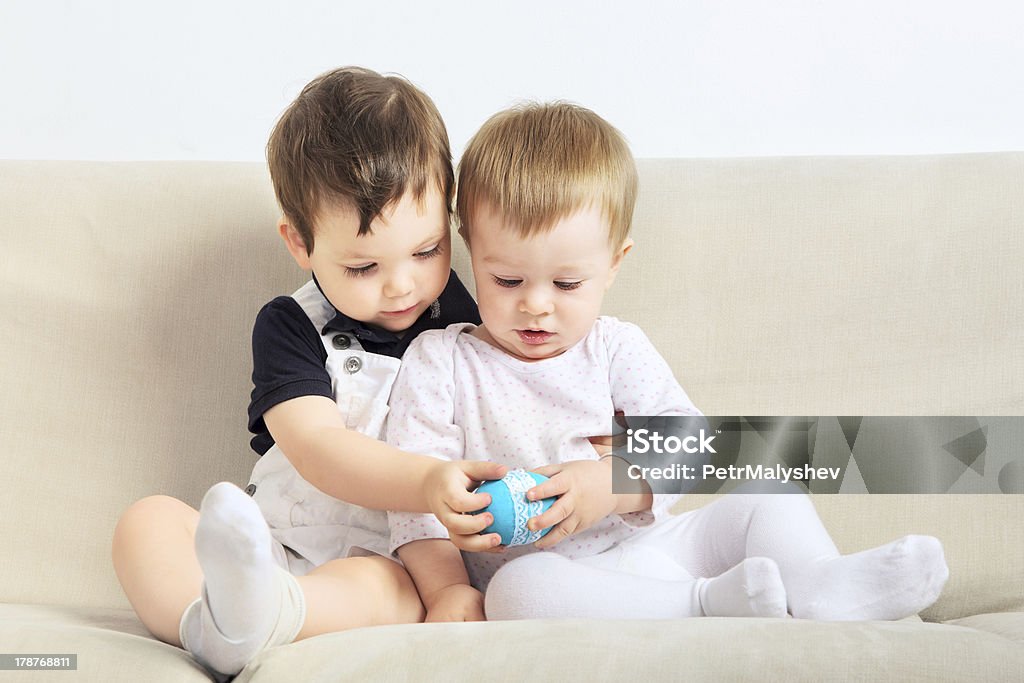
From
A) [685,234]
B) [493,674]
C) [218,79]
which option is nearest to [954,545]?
[685,234]

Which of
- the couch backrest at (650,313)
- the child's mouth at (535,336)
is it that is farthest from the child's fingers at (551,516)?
the couch backrest at (650,313)

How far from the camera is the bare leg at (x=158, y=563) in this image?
1.25 meters

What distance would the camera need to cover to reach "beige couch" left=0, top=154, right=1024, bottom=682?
162 cm

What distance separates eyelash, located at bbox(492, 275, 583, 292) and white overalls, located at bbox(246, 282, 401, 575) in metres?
0.21

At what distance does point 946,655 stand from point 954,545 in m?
0.57

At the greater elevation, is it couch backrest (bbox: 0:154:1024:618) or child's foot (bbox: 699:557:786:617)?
couch backrest (bbox: 0:154:1024:618)

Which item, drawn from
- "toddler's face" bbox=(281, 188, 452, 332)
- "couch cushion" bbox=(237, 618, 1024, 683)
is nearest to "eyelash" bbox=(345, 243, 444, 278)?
"toddler's face" bbox=(281, 188, 452, 332)

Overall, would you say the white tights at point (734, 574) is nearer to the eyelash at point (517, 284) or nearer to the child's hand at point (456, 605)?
the child's hand at point (456, 605)

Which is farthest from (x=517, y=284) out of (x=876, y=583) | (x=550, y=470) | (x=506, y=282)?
(x=876, y=583)

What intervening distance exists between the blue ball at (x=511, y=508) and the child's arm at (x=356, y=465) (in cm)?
2

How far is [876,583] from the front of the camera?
116 cm

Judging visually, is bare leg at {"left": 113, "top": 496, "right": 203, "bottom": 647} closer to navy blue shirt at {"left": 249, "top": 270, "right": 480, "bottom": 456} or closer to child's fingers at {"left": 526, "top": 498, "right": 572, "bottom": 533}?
navy blue shirt at {"left": 249, "top": 270, "right": 480, "bottom": 456}

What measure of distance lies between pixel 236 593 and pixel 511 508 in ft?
1.09

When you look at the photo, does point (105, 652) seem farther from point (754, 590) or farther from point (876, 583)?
point (876, 583)
